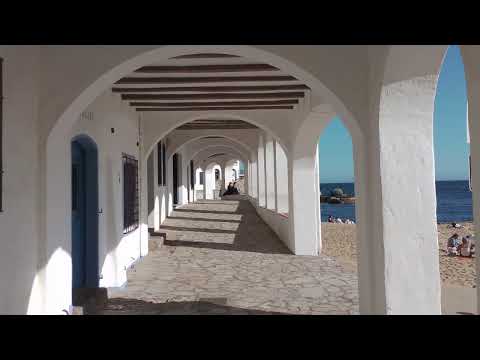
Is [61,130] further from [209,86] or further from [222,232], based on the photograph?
[222,232]

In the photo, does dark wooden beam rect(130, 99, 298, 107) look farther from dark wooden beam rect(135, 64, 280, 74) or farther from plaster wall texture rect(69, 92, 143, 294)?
dark wooden beam rect(135, 64, 280, 74)

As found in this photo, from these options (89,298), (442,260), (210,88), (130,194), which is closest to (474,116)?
(89,298)

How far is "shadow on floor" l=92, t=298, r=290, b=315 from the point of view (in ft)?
15.5

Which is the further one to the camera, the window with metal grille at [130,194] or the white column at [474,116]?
the window with metal grille at [130,194]

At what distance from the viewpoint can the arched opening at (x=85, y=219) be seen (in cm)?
529

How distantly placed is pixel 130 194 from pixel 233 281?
2.82m

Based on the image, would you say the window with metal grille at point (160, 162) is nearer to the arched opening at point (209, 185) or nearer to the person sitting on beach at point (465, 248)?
the person sitting on beach at point (465, 248)

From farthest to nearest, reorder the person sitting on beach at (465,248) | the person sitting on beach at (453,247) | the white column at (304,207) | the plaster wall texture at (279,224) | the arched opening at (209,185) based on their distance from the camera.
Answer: the arched opening at (209,185), the person sitting on beach at (453,247), the person sitting on beach at (465,248), the plaster wall texture at (279,224), the white column at (304,207)

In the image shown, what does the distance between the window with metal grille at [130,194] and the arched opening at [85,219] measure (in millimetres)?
1559

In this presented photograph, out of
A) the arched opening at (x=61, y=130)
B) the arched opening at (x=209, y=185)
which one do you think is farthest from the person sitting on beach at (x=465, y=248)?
the arched opening at (x=209, y=185)

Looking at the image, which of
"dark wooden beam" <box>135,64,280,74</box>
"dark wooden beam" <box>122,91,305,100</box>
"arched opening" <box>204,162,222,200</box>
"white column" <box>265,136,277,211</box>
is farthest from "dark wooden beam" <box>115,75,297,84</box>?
"arched opening" <box>204,162,222,200</box>
